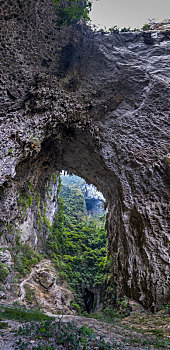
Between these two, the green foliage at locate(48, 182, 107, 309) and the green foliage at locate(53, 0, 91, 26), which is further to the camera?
the green foliage at locate(48, 182, 107, 309)

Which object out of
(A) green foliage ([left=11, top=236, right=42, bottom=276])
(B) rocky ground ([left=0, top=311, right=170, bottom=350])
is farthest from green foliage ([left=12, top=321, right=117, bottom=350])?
(A) green foliage ([left=11, top=236, right=42, bottom=276])


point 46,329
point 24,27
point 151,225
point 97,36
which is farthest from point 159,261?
point 97,36

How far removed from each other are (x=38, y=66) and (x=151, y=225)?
9.03 m

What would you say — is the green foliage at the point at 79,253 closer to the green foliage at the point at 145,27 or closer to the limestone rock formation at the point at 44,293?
the limestone rock formation at the point at 44,293

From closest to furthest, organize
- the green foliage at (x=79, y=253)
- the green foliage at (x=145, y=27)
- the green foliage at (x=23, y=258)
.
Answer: the green foliage at (x=23, y=258) < the green foliage at (x=145, y=27) < the green foliage at (x=79, y=253)

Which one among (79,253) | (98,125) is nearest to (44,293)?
(79,253)

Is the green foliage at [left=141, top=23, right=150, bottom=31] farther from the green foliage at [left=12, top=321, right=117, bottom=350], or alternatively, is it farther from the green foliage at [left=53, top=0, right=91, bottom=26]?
the green foliage at [left=12, top=321, right=117, bottom=350]

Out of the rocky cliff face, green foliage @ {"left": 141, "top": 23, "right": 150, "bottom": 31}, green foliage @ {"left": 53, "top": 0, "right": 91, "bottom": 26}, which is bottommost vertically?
the rocky cliff face

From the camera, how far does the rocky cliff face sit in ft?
23.0

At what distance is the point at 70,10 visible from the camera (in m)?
9.45

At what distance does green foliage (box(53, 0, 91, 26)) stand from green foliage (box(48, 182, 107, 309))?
12.9 m

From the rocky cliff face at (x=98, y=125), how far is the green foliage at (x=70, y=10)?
15.0 inches

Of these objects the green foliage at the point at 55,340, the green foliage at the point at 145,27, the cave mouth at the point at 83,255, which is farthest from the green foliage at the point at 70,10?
the green foliage at the point at 55,340

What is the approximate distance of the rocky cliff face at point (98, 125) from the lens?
700cm
